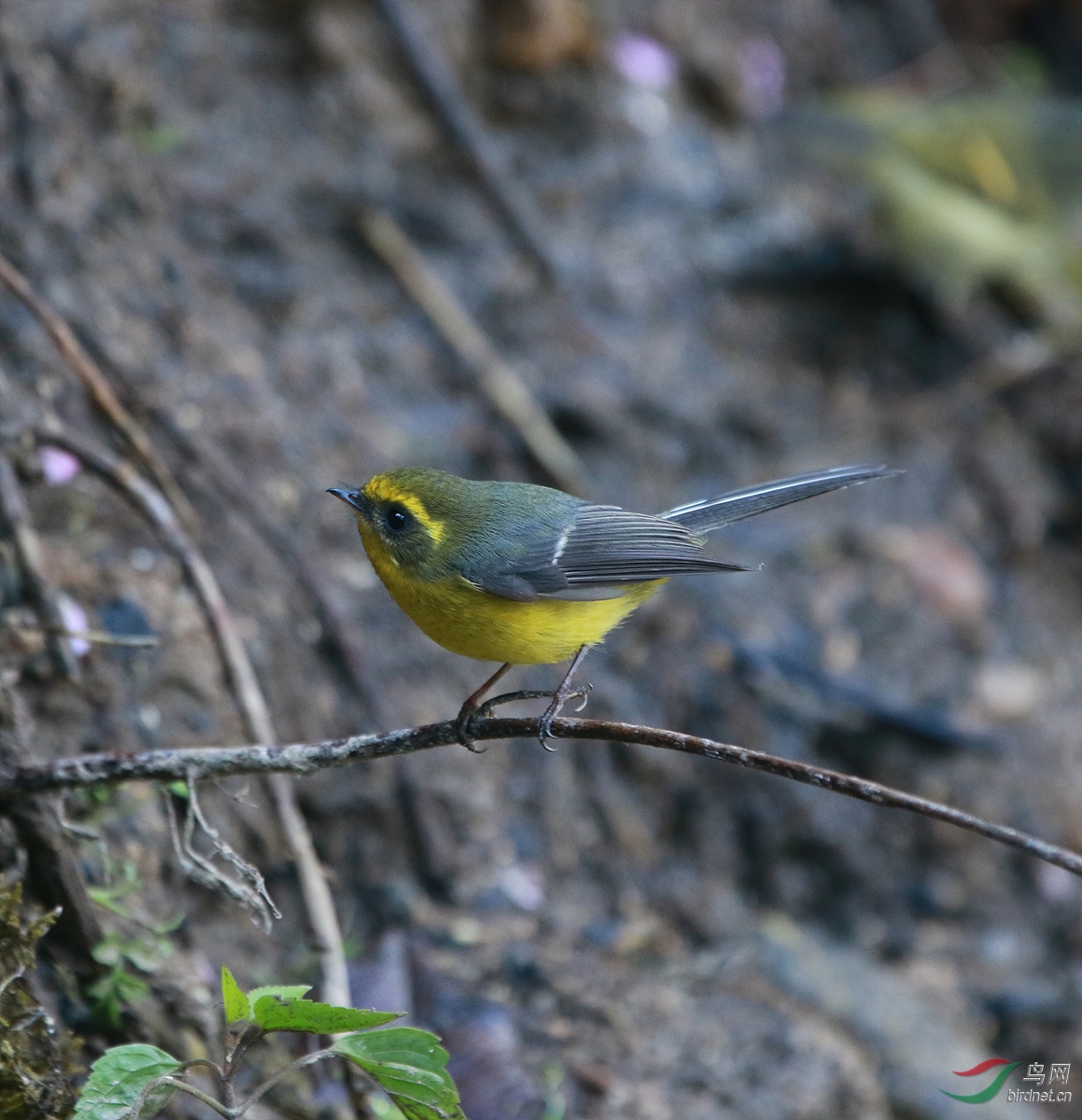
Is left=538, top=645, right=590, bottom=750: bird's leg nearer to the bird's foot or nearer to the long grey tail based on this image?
the bird's foot

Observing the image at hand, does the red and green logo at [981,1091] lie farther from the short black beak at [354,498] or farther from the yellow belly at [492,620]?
the short black beak at [354,498]

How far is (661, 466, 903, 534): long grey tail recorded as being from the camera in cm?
319

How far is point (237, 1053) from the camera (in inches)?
86.1

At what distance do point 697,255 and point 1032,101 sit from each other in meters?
2.67

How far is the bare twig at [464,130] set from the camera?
19.4 ft

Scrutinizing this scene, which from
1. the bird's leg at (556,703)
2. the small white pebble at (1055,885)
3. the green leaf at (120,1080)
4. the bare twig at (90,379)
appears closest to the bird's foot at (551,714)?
the bird's leg at (556,703)

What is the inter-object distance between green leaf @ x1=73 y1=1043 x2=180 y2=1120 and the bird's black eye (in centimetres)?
149

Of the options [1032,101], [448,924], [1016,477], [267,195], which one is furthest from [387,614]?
[1032,101]

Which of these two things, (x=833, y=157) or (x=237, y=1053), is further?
(x=833, y=157)

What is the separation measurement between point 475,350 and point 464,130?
1244 mm

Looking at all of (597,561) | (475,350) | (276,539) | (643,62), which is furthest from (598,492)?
(643,62)

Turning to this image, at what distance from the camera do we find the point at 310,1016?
6.97ft

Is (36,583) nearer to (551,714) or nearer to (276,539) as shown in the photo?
→ (276,539)

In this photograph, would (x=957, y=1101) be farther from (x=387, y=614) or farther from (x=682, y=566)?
(x=387, y=614)
